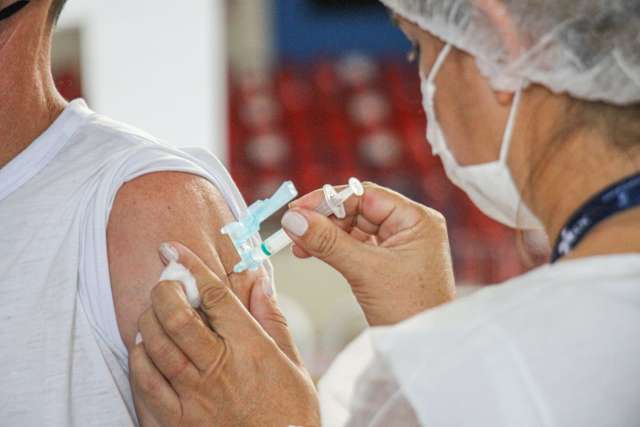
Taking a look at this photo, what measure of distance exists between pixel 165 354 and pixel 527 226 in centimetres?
51

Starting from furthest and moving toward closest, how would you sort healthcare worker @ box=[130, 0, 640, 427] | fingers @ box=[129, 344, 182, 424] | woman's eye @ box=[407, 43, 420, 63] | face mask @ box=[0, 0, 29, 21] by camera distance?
face mask @ box=[0, 0, 29, 21]
fingers @ box=[129, 344, 182, 424]
woman's eye @ box=[407, 43, 420, 63]
healthcare worker @ box=[130, 0, 640, 427]

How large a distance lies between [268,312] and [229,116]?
5.79 m

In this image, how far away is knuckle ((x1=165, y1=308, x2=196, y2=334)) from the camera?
139cm

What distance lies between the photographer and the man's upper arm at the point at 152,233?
1466mm

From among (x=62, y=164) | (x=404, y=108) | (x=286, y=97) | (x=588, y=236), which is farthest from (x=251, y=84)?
(x=588, y=236)

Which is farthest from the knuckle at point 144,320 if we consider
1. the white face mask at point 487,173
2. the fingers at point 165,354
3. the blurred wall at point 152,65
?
the blurred wall at point 152,65

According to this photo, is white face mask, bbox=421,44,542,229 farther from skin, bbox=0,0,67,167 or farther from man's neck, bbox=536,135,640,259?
skin, bbox=0,0,67,167

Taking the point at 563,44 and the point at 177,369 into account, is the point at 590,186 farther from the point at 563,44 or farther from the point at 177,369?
the point at 177,369

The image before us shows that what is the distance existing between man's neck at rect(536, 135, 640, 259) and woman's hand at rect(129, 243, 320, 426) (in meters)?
0.47

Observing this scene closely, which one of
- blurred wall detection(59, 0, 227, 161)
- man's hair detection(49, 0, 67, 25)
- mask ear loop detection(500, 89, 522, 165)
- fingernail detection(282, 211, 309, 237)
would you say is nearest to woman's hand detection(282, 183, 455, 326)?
fingernail detection(282, 211, 309, 237)

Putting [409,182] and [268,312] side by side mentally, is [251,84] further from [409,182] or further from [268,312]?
[268,312]

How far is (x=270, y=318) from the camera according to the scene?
1.55 m

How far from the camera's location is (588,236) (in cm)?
113

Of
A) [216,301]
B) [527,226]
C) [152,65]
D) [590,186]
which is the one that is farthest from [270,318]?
[152,65]
